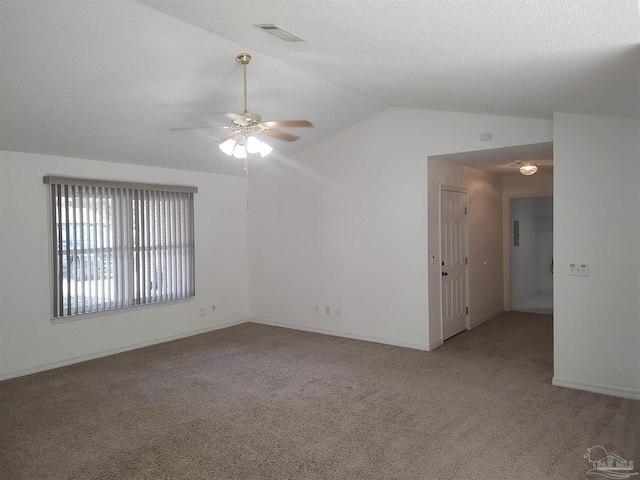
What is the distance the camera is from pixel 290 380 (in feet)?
15.0

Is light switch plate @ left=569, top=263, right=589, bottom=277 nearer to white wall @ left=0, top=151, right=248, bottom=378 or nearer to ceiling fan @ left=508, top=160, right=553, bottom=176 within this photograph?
ceiling fan @ left=508, top=160, right=553, bottom=176

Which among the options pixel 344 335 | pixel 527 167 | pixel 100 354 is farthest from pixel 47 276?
pixel 527 167

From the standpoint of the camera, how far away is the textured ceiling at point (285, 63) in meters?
2.39

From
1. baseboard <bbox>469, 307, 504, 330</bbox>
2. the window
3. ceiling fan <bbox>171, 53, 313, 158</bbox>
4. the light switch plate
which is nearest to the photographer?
ceiling fan <bbox>171, 53, 313, 158</bbox>

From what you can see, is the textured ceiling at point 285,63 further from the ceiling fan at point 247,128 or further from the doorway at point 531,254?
the doorway at point 531,254

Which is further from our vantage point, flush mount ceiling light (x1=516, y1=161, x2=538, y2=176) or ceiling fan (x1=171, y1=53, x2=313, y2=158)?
flush mount ceiling light (x1=516, y1=161, x2=538, y2=176)

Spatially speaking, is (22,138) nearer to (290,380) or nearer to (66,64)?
(66,64)

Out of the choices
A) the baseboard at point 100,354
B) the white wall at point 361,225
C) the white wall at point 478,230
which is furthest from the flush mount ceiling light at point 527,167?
the baseboard at point 100,354

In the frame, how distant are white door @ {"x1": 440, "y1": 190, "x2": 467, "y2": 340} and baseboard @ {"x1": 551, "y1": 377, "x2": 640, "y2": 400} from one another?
1.73 m

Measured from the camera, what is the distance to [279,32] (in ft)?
10.2

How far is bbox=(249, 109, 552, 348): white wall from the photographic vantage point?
5457 millimetres

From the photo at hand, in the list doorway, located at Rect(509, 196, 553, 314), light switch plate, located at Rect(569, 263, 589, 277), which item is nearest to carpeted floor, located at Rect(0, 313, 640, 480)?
light switch plate, located at Rect(569, 263, 589, 277)

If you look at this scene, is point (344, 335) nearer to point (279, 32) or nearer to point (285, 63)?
point (285, 63)

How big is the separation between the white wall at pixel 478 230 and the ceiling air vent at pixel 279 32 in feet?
8.90
